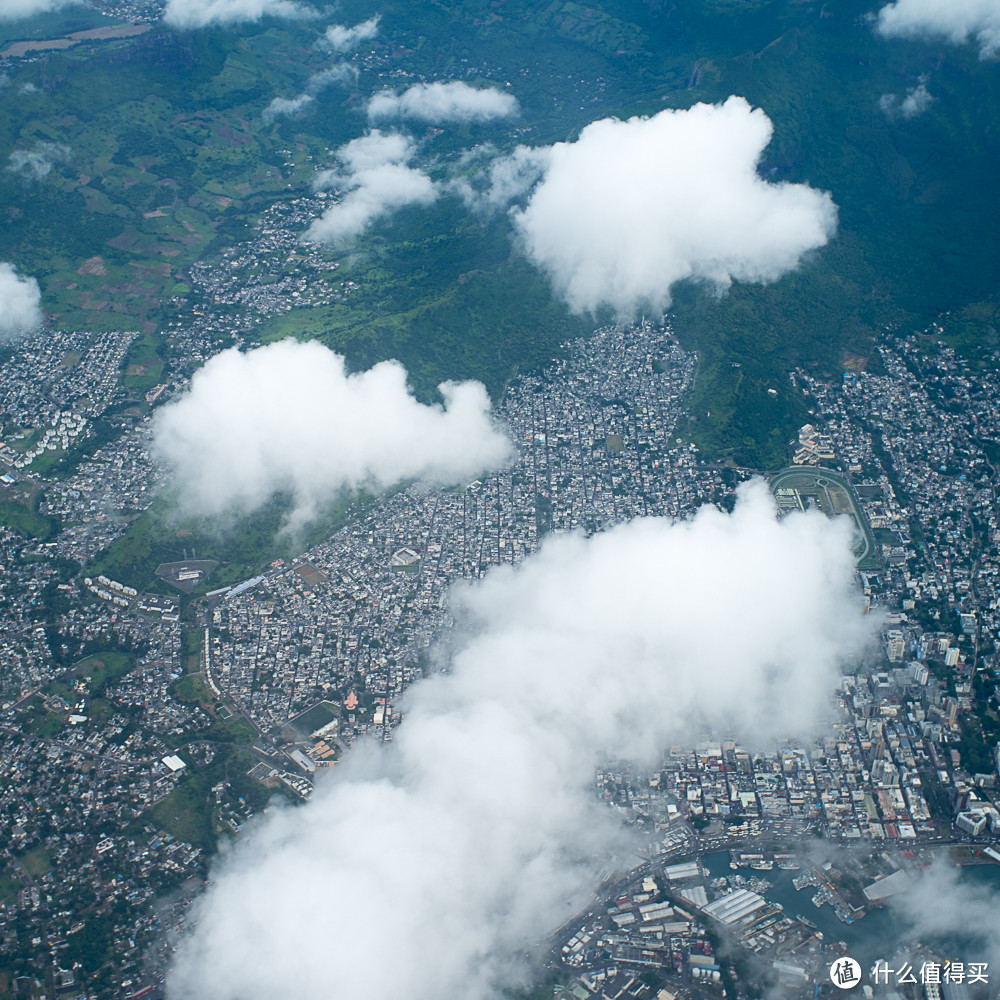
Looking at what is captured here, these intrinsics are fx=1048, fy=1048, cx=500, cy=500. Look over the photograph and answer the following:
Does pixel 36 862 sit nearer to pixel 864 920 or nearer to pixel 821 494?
pixel 864 920

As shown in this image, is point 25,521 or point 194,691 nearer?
point 194,691

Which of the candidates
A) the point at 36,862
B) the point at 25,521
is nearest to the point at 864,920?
the point at 36,862

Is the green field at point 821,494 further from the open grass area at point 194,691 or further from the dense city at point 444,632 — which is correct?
the open grass area at point 194,691

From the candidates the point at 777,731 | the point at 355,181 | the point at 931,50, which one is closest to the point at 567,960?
the point at 777,731

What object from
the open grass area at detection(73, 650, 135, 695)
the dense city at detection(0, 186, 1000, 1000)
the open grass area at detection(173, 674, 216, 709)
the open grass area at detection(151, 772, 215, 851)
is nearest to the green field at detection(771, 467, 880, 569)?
the dense city at detection(0, 186, 1000, 1000)

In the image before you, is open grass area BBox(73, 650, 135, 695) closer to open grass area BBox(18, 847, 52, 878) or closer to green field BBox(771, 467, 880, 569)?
open grass area BBox(18, 847, 52, 878)

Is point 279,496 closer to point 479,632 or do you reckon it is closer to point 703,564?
point 479,632
